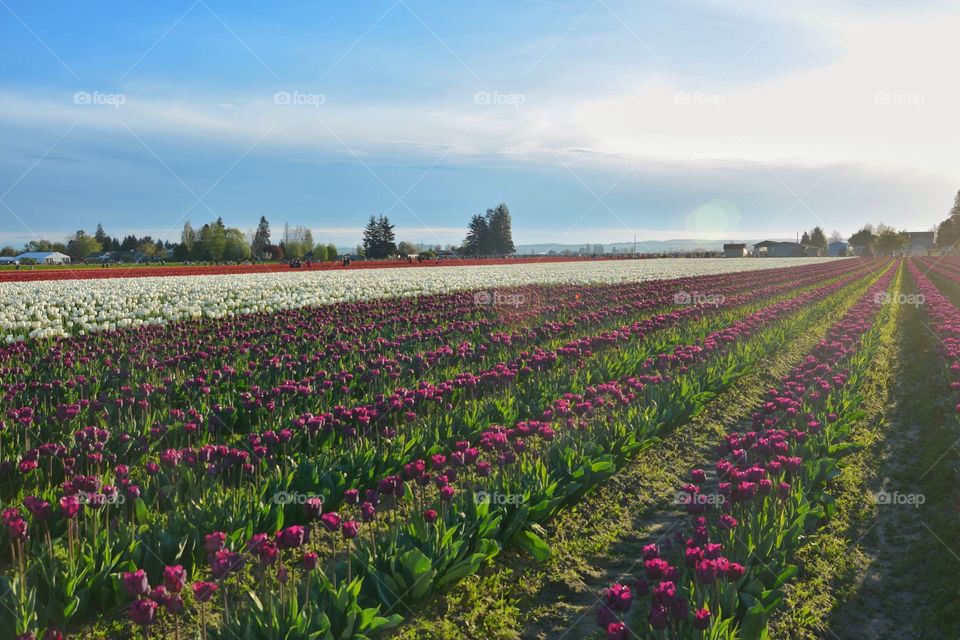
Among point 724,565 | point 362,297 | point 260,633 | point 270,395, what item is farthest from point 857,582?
point 362,297

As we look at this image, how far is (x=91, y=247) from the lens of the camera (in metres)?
131

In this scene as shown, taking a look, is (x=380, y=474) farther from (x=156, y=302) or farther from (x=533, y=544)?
(x=156, y=302)

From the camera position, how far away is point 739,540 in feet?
16.7

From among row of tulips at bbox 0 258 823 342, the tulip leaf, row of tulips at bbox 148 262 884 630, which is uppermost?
row of tulips at bbox 0 258 823 342

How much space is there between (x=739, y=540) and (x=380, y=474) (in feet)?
10.8

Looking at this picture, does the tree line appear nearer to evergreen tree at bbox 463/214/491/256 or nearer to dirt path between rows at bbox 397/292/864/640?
evergreen tree at bbox 463/214/491/256

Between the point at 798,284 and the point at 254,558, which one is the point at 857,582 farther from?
the point at 798,284

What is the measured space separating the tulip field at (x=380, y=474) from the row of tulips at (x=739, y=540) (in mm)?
25

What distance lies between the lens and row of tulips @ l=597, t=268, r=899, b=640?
3807 millimetres

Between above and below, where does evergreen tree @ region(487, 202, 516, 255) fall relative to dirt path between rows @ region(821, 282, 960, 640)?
above

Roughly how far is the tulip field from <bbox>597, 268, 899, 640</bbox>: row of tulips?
0.03 m

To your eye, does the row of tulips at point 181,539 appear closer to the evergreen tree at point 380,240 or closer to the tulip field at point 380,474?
the tulip field at point 380,474

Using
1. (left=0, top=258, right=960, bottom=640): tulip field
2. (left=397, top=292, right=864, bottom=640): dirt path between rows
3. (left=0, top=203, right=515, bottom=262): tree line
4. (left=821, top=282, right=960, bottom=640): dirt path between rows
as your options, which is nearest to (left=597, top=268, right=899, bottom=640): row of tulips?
(left=0, top=258, right=960, bottom=640): tulip field

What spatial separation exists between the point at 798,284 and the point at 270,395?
31.0 m
